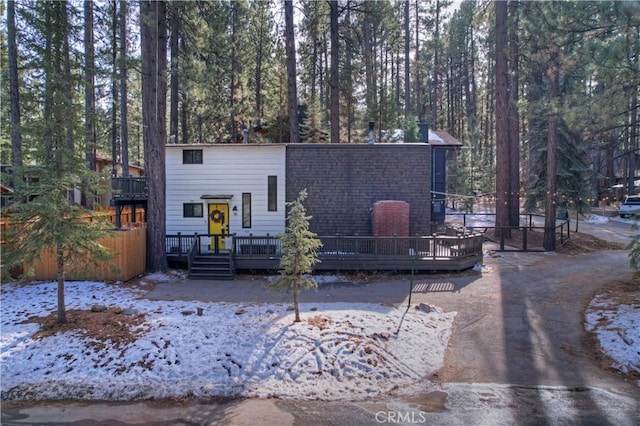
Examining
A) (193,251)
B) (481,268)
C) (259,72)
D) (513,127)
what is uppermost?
(259,72)

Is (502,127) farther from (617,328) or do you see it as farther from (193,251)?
(193,251)

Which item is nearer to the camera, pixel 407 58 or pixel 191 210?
pixel 191 210

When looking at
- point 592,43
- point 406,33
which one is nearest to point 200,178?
point 592,43

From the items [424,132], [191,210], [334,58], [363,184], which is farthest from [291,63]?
[424,132]

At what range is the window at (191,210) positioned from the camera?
53.7 ft

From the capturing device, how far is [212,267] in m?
13.6

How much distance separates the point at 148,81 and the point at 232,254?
6462 millimetres

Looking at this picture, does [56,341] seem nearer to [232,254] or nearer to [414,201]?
[232,254]

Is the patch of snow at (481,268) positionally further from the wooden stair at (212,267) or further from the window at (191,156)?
the window at (191,156)

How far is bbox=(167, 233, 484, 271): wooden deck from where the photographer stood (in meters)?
13.5

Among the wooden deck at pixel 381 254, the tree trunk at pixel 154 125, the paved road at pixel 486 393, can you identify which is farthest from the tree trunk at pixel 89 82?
the wooden deck at pixel 381 254

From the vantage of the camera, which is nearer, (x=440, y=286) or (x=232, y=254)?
(x=440, y=286)

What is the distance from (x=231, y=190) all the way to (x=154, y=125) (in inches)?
159

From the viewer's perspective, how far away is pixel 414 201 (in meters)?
15.7
